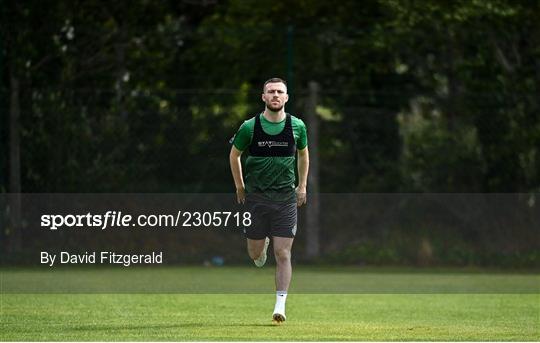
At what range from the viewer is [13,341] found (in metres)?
9.02

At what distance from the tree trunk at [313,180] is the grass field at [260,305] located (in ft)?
2.05

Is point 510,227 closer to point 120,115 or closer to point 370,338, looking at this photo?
point 120,115

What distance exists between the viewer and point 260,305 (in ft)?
42.8

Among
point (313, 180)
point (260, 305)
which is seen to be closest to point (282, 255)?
point (260, 305)

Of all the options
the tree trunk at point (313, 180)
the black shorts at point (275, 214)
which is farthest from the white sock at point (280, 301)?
the tree trunk at point (313, 180)

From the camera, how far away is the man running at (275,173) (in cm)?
1046

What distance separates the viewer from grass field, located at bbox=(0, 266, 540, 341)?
9.93 metres

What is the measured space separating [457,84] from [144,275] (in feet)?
22.2

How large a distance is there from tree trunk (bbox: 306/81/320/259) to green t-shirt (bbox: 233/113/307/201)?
888 cm

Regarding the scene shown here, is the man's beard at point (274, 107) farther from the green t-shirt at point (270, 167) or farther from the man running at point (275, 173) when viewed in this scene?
the green t-shirt at point (270, 167)

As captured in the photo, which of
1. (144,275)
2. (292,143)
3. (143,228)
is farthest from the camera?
(143,228)

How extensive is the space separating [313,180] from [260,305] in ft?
22.7

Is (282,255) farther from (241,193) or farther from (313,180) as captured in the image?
(313,180)

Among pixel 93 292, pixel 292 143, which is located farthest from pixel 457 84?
pixel 292 143
